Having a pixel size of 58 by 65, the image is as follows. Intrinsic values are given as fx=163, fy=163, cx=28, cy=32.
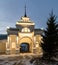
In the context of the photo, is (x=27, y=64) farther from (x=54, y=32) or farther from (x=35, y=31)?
(x=35, y=31)

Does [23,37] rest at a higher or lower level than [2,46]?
higher

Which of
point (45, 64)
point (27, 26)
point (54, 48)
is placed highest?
point (27, 26)

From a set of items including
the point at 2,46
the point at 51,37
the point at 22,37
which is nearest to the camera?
the point at 51,37

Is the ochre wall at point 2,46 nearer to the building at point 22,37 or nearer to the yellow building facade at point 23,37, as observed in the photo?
the building at point 22,37

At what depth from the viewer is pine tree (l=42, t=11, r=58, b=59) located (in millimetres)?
24109

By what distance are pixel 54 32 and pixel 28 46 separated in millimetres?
13191

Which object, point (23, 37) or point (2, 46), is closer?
point (23, 37)

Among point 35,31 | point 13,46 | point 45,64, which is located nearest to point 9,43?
point 13,46

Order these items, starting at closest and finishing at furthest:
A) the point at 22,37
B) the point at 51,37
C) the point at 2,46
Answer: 1. the point at 51,37
2. the point at 22,37
3. the point at 2,46

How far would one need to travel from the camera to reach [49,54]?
2430 centimetres

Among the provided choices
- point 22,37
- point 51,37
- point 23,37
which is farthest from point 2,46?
point 51,37

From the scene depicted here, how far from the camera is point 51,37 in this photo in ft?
79.2

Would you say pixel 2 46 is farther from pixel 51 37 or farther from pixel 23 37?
pixel 51 37

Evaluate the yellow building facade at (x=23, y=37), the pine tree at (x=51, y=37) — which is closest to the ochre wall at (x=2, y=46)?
the yellow building facade at (x=23, y=37)
